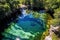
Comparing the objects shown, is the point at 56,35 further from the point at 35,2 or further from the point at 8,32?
the point at 35,2

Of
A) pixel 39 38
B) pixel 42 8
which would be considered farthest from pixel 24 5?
pixel 39 38

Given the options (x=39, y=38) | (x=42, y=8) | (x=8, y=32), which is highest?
(x=42, y=8)

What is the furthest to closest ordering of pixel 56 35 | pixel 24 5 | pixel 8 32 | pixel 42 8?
pixel 24 5
pixel 42 8
pixel 8 32
pixel 56 35

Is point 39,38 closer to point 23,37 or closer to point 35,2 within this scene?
point 23,37

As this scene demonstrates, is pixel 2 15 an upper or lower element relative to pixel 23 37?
upper

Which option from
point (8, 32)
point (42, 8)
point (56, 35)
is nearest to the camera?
point (56, 35)

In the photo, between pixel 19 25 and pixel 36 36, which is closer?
pixel 36 36

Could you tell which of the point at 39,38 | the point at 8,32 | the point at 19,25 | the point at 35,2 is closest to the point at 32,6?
the point at 35,2
